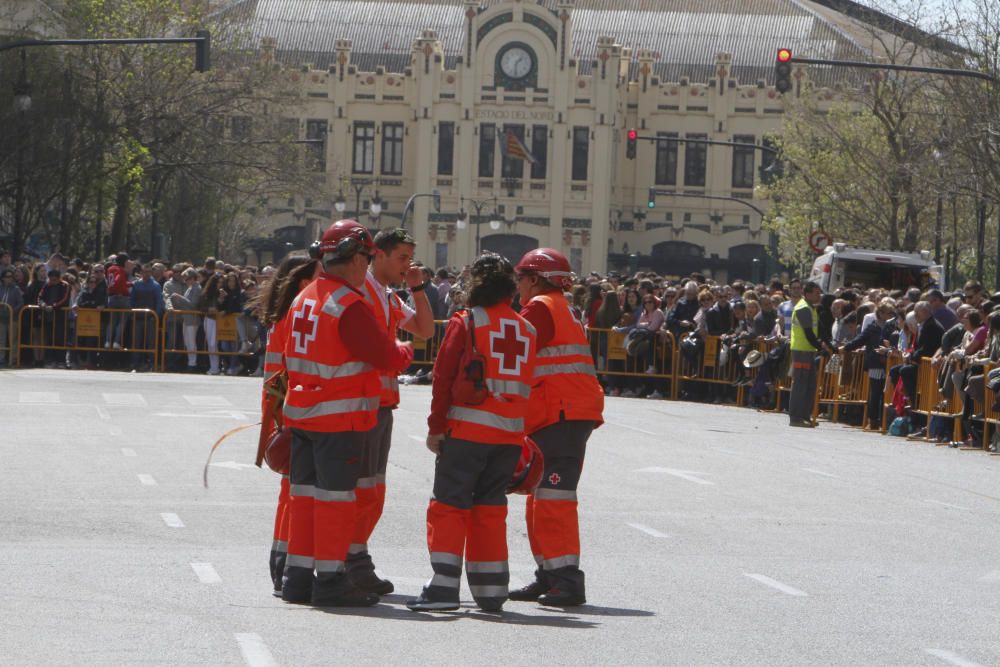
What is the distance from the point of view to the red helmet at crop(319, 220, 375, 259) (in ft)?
28.3

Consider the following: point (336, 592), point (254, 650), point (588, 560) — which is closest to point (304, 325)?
point (336, 592)

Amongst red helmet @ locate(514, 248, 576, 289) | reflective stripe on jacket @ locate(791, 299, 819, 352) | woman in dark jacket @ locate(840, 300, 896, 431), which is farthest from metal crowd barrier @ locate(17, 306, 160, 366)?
red helmet @ locate(514, 248, 576, 289)

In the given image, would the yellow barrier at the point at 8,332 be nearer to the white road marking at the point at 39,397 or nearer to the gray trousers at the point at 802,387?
the white road marking at the point at 39,397

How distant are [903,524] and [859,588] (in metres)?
3.35

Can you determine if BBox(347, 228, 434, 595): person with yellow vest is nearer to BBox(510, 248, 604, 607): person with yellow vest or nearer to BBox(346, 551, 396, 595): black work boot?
BBox(346, 551, 396, 595): black work boot

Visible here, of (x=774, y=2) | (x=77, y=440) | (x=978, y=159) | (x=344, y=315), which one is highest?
(x=774, y=2)

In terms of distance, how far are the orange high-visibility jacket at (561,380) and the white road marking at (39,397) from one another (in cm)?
1413

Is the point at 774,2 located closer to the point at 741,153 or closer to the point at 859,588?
the point at 741,153

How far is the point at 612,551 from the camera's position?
1125 centimetres

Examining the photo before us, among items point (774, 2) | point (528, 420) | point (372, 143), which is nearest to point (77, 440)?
point (528, 420)

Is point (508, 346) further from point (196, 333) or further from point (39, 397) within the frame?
point (196, 333)

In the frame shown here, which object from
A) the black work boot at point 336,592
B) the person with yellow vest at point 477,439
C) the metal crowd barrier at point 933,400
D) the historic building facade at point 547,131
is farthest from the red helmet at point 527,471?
the historic building facade at point 547,131

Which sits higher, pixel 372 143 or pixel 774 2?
pixel 774 2

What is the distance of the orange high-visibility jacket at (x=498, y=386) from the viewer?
8727mm
